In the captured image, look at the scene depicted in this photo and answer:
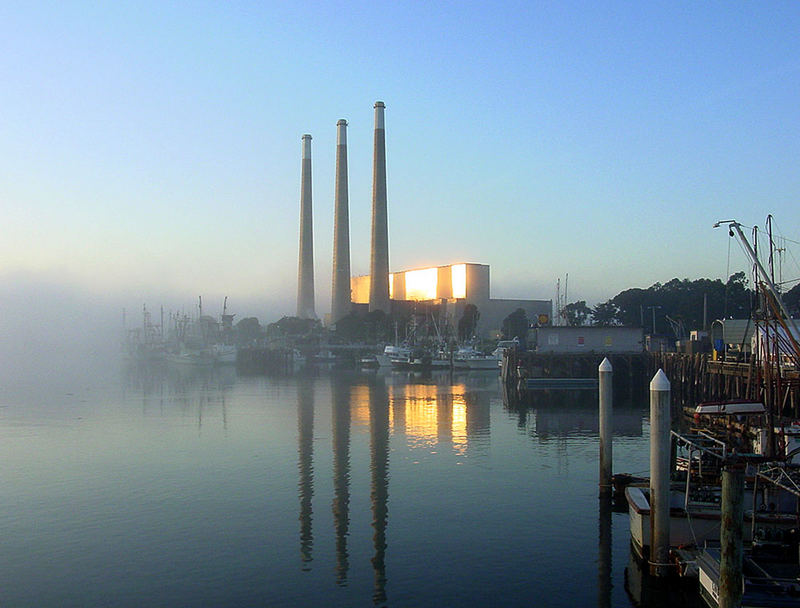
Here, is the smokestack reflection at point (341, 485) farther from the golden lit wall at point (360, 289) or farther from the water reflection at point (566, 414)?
the golden lit wall at point (360, 289)

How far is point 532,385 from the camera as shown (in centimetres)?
8038

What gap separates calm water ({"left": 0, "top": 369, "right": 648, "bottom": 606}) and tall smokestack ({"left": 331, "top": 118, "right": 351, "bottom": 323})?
107 metres

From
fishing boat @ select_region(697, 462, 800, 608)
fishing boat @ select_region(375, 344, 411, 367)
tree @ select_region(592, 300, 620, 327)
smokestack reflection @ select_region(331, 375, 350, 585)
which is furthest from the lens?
tree @ select_region(592, 300, 620, 327)

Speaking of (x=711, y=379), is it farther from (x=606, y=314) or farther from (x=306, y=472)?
(x=606, y=314)

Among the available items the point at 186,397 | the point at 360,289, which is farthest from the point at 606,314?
the point at 186,397

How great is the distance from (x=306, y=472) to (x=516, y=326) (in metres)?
129

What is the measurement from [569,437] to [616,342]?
4345 centimetres

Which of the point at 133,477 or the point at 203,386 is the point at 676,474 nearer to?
the point at 133,477

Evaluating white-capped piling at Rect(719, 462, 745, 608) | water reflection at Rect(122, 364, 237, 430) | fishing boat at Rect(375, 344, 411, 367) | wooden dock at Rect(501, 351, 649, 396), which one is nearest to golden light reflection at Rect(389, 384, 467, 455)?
wooden dock at Rect(501, 351, 649, 396)

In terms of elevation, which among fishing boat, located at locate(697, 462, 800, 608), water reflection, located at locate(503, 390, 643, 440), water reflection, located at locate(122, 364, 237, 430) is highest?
fishing boat, located at locate(697, 462, 800, 608)

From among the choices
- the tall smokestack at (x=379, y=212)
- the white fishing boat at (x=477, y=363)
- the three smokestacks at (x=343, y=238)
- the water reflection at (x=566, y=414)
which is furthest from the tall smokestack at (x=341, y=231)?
the water reflection at (x=566, y=414)

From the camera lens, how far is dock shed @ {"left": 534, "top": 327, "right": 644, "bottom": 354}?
3275 inches

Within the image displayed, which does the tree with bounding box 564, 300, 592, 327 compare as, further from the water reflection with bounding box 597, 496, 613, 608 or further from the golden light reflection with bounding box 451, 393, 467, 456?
the water reflection with bounding box 597, 496, 613, 608

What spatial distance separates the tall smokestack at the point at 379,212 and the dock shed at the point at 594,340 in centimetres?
7123
